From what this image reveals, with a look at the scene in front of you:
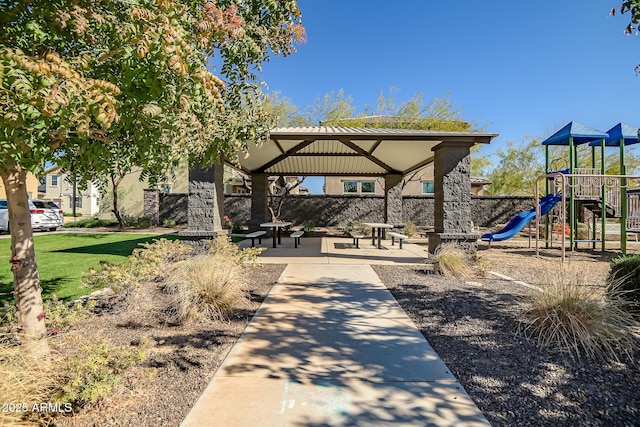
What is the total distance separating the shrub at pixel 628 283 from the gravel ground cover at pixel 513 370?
1.10 meters

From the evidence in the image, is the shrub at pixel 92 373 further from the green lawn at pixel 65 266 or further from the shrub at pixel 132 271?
the green lawn at pixel 65 266

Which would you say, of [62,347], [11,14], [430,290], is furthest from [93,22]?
[430,290]

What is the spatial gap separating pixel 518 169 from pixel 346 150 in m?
20.9

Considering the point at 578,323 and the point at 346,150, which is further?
the point at 346,150

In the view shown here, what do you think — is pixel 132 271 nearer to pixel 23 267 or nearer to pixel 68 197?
pixel 23 267

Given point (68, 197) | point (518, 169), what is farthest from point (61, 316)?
point (68, 197)

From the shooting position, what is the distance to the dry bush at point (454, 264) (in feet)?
22.1

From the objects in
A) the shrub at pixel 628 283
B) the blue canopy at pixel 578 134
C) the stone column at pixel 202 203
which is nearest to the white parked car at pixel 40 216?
the stone column at pixel 202 203

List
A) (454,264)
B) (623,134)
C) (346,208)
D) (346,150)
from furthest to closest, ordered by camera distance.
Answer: (346,208)
(623,134)
(346,150)
(454,264)

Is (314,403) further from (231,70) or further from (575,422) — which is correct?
(231,70)

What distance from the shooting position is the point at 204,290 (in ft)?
14.4

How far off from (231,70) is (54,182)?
1845 inches

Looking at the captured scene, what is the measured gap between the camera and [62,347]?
10.6 feet

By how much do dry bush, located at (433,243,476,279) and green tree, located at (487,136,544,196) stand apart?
876 inches
